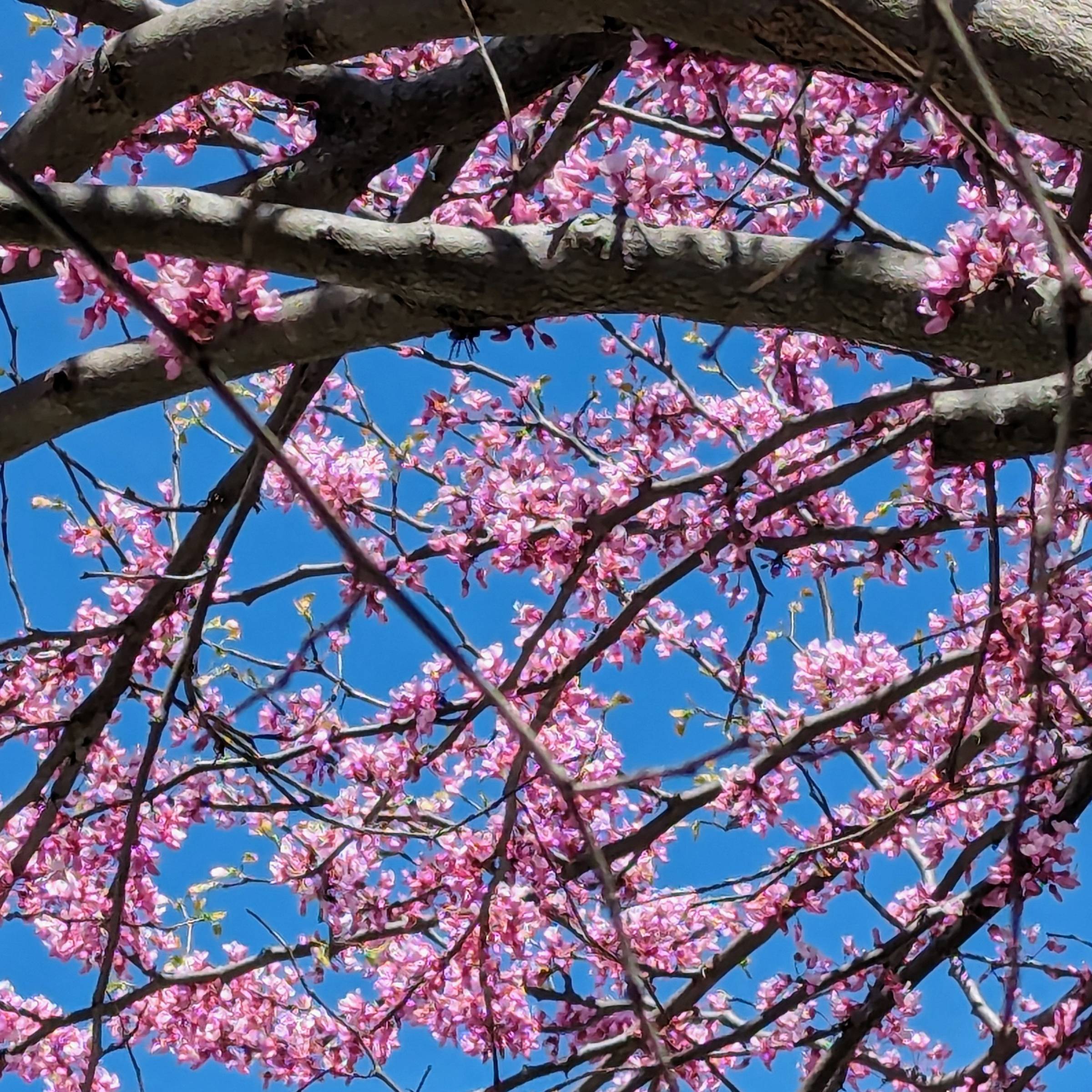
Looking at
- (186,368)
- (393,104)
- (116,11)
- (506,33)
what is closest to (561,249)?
(506,33)

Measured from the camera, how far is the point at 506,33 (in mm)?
1909

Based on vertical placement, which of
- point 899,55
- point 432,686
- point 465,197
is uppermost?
point 465,197

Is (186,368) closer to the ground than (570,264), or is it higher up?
higher up

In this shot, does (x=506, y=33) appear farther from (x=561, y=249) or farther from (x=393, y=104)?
(x=393, y=104)

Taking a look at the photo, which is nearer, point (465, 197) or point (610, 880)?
point (610, 880)

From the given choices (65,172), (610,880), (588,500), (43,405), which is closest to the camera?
(610,880)

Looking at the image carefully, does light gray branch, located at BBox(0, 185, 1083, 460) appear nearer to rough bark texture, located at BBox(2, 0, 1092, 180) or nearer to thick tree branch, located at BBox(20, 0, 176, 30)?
rough bark texture, located at BBox(2, 0, 1092, 180)

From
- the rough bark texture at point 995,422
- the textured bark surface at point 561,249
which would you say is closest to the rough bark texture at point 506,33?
the textured bark surface at point 561,249

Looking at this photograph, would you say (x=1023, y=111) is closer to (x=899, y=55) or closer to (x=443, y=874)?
(x=899, y=55)

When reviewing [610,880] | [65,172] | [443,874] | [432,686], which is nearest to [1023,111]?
[610,880]

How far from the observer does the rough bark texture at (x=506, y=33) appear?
1600 mm

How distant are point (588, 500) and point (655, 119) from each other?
1.18 m

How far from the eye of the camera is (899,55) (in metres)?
1.63

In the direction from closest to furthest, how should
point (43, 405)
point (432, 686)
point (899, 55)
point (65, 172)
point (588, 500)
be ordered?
1. point (899, 55)
2. point (43, 405)
3. point (65, 172)
4. point (588, 500)
5. point (432, 686)
